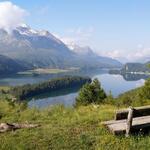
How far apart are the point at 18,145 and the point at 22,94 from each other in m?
Result: 168

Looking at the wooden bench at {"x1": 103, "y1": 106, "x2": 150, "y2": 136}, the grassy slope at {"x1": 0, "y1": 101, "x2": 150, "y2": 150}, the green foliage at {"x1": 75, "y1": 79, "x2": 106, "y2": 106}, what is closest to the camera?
the grassy slope at {"x1": 0, "y1": 101, "x2": 150, "y2": 150}

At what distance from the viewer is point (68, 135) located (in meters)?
13.7

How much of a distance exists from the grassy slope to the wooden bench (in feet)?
0.97

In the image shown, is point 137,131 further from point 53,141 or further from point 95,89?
point 95,89

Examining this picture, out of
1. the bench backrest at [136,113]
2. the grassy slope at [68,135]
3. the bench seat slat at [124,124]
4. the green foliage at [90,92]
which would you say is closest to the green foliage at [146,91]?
the green foliage at [90,92]

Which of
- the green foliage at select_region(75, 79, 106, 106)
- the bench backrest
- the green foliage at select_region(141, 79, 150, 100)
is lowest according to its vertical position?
the green foliage at select_region(75, 79, 106, 106)

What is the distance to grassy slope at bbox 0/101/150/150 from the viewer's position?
12539 millimetres

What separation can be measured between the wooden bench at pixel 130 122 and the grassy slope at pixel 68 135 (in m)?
0.30

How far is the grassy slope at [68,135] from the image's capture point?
12.5 meters

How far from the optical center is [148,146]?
40.4ft

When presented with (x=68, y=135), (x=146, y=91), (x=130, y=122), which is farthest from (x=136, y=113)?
(x=146, y=91)

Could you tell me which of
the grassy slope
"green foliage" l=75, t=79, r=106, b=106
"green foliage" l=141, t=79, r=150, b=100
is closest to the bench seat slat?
the grassy slope

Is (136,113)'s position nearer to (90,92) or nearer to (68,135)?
(68,135)

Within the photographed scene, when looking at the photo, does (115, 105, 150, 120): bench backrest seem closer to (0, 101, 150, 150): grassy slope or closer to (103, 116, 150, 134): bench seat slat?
(103, 116, 150, 134): bench seat slat
